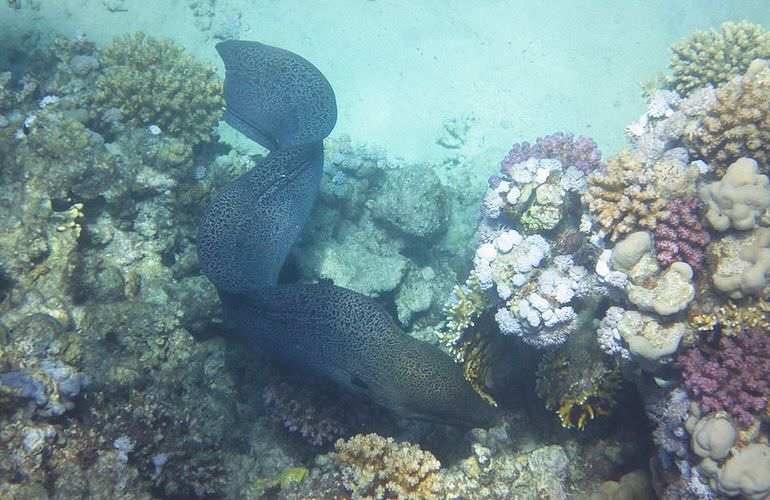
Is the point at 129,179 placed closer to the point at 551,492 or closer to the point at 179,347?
the point at 179,347

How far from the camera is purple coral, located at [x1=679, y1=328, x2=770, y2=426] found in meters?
3.90

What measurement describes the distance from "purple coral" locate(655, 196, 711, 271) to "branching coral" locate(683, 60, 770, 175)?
865 mm

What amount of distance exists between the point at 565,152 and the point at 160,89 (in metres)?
6.15

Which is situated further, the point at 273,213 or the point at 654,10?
the point at 654,10

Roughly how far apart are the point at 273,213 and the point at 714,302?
4.82 meters

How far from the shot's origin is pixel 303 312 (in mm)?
5109

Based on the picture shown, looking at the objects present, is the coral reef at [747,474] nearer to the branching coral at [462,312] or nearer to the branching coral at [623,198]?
the branching coral at [623,198]

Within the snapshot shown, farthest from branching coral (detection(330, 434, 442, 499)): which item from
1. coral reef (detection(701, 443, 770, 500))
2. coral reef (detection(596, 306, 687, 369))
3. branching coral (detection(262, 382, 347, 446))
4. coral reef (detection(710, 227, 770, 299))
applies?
coral reef (detection(710, 227, 770, 299))

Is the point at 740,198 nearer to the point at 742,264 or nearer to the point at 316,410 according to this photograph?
the point at 742,264

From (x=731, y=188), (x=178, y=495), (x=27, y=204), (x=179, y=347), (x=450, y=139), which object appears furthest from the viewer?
(x=450, y=139)

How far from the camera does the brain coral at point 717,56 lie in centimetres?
654

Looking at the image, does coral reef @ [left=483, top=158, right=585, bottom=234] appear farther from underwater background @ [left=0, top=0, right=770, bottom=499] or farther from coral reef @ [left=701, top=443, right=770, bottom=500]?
coral reef @ [left=701, top=443, right=770, bottom=500]

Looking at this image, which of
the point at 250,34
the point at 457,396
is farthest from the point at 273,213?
the point at 250,34

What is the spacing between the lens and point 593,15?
34.9 feet
